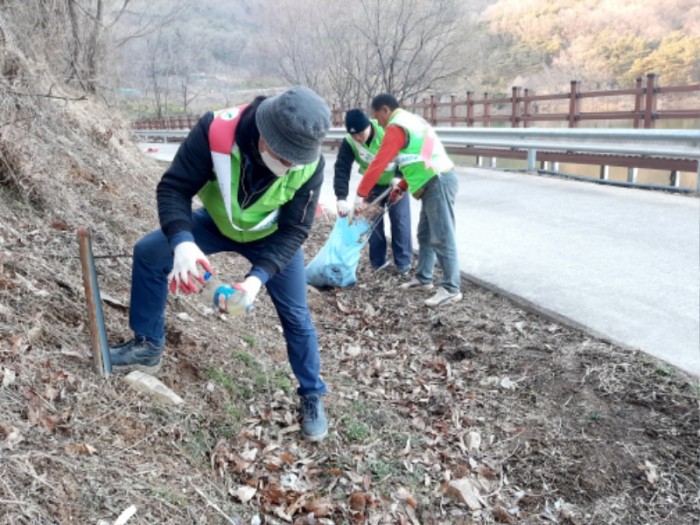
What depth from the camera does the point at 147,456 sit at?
2.63 metres

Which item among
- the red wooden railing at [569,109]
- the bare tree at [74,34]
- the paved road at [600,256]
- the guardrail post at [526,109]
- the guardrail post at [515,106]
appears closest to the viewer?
the paved road at [600,256]

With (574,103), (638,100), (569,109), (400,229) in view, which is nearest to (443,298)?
(400,229)

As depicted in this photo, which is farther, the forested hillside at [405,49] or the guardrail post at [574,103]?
the forested hillside at [405,49]

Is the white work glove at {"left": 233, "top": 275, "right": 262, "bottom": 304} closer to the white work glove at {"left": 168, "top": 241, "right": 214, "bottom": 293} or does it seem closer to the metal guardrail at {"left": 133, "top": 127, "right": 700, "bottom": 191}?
the white work glove at {"left": 168, "top": 241, "right": 214, "bottom": 293}

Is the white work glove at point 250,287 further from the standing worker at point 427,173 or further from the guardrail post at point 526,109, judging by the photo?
the guardrail post at point 526,109

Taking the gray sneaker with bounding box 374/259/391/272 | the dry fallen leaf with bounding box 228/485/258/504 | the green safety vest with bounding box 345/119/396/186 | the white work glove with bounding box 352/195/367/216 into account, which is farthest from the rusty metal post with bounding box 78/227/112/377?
the gray sneaker with bounding box 374/259/391/272

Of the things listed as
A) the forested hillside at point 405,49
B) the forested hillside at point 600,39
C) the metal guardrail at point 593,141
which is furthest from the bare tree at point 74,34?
the forested hillside at point 600,39

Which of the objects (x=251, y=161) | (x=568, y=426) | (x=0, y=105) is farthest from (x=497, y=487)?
(x=0, y=105)

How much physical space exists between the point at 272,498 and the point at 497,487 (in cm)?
116

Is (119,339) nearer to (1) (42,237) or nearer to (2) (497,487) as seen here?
(1) (42,237)

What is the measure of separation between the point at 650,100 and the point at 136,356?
12.0 m

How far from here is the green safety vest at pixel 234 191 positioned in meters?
2.77

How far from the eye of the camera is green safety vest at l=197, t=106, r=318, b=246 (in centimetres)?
277

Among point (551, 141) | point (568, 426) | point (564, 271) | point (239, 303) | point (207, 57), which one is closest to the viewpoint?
point (239, 303)
